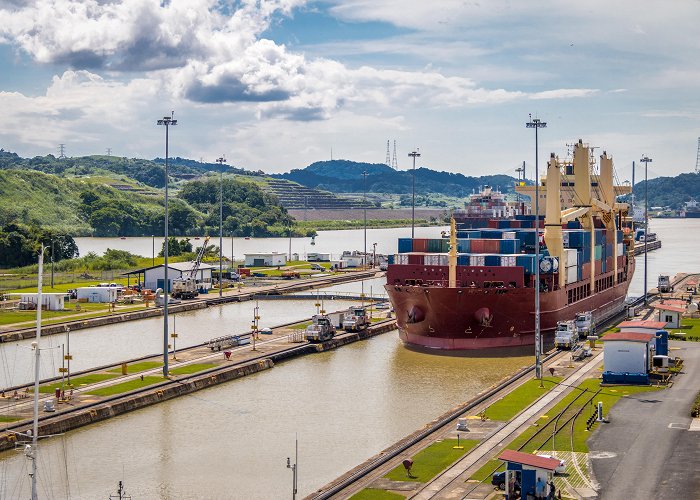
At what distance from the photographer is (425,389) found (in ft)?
160

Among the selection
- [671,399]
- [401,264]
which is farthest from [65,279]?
[671,399]

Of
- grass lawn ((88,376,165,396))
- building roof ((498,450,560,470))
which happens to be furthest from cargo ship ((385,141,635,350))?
building roof ((498,450,560,470))

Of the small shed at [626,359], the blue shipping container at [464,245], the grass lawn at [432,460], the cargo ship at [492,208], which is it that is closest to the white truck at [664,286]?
the blue shipping container at [464,245]

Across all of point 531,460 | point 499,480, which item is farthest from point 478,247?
point 531,460

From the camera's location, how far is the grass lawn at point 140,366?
5056 centimetres

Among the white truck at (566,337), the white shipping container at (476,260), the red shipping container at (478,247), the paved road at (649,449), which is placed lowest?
the paved road at (649,449)

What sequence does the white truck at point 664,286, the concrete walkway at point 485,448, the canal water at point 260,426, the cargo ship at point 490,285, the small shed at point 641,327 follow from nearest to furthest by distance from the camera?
the concrete walkway at point 485,448, the canal water at point 260,426, the small shed at point 641,327, the cargo ship at point 490,285, the white truck at point 664,286

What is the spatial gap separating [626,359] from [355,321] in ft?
84.8

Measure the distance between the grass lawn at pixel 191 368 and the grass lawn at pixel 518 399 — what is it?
55.7 feet

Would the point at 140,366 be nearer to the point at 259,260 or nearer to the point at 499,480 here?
the point at 499,480

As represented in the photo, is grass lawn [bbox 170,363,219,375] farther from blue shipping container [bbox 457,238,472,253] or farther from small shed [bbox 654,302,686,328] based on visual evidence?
small shed [bbox 654,302,686,328]

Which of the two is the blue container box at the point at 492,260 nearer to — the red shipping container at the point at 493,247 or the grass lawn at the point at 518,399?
the red shipping container at the point at 493,247

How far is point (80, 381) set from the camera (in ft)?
154

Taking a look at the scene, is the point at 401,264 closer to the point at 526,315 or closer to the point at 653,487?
the point at 526,315
